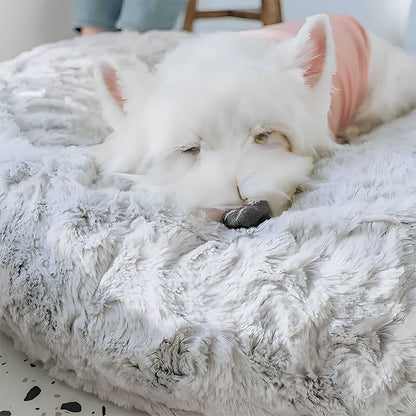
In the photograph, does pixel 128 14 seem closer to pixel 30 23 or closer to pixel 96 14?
pixel 96 14

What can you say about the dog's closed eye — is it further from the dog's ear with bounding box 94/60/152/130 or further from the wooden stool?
the wooden stool

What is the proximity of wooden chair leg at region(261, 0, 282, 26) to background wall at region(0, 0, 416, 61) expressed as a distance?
360mm

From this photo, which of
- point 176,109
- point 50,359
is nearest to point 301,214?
Answer: point 176,109

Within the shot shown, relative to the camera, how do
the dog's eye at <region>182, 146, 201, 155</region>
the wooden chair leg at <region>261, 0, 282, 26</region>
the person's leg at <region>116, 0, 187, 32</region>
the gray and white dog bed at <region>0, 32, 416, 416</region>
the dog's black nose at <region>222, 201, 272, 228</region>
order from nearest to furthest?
the gray and white dog bed at <region>0, 32, 416, 416</region> → the dog's black nose at <region>222, 201, 272, 228</region> → the dog's eye at <region>182, 146, 201, 155</region> → the person's leg at <region>116, 0, 187, 32</region> → the wooden chair leg at <region>261, 0, 282, 26</region>

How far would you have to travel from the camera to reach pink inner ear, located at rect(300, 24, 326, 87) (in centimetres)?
91

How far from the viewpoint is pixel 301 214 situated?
704 mm

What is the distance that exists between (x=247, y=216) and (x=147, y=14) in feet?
4.32

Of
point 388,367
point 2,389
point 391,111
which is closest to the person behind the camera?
point 388,367

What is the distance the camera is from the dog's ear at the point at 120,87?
3.01 feet

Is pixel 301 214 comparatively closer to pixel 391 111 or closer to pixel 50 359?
pixel 50 359

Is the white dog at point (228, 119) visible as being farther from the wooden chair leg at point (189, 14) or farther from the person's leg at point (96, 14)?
the wooden chair leg at point (189, 14)

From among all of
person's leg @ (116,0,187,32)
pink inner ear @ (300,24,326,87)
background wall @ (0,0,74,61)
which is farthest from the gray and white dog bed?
background wall @ (0,0,74,61)

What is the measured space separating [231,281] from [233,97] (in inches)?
13.0

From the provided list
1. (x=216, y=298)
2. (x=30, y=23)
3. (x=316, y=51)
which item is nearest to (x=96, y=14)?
(x=30, y=23)
